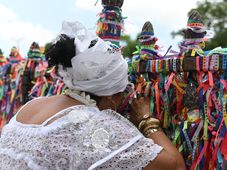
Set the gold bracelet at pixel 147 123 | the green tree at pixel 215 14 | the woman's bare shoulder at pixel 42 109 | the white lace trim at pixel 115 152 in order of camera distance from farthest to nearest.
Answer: the green tree at pixel 215 14 → the gold bracelet at pixel 147 123 → the woman's bare shoulder at pixel 42 109 → the white lace trim at pixel 115 152

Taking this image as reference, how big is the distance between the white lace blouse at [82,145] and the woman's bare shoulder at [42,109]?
0.11 feet

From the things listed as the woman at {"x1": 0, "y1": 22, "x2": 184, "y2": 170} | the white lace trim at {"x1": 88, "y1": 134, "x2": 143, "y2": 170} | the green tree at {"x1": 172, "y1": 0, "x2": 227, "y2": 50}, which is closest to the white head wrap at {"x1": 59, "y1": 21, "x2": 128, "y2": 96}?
the woman at {"x1": 0, "y1": 22, "x2": 184, "y2": 170}

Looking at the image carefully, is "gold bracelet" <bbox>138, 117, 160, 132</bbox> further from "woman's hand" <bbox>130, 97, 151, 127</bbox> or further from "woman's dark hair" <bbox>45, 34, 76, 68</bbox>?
"woman's dark hair" <bbox>45, 34, 76, 68</bbox>

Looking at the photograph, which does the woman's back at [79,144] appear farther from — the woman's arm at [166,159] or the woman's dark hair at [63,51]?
the woman's dark hair at [63,51]

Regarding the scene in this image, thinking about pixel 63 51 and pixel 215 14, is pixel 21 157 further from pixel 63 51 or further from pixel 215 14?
pixel 215 14

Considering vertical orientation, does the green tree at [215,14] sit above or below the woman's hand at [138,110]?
above

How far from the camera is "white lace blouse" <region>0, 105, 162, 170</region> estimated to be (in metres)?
1.49

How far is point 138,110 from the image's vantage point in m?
1.85

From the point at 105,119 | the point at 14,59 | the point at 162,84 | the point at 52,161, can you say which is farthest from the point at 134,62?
the point at 14,59

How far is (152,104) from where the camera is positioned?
2102 mm

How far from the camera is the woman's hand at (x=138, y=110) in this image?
1.80 meters

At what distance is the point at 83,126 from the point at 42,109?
22 cm

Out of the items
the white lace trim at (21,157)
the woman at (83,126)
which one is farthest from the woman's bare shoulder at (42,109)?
the white lace trim at (21,157)

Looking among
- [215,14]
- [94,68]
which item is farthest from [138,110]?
[215,14]
